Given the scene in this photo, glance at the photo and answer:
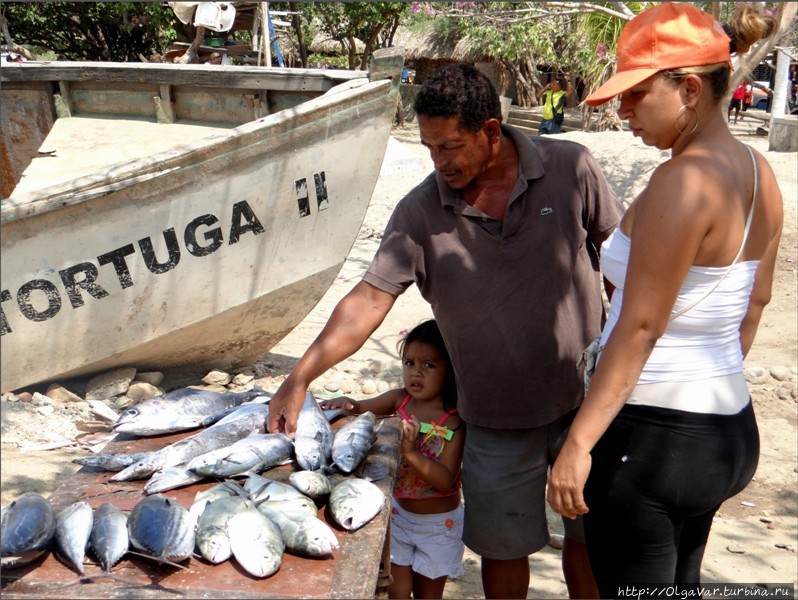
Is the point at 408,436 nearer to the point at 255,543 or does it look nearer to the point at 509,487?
the point at 509,487

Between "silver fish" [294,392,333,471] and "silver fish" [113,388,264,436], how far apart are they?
1.32 feet

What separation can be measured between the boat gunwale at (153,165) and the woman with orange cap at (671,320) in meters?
3.42

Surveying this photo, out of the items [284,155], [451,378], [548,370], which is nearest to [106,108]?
[284,155]

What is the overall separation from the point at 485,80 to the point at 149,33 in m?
21.4

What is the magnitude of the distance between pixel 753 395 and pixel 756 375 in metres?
0.22

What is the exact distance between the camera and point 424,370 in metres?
3.32

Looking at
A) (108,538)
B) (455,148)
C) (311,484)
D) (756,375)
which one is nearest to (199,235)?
(455,148)

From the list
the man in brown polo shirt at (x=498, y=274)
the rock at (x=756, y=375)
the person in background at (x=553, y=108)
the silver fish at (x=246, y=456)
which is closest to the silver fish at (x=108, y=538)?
the silver fish at (x=246, y=456)

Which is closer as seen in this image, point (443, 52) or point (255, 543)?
point (255, 543)

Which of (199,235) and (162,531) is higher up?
(162,531)

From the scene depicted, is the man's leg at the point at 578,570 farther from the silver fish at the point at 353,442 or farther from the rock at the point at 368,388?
the rock at the point at 368,388

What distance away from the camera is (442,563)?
10.9 feet

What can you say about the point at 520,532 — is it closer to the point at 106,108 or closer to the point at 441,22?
the point at 106,108

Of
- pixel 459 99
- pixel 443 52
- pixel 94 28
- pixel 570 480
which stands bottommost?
pixel 443 52
